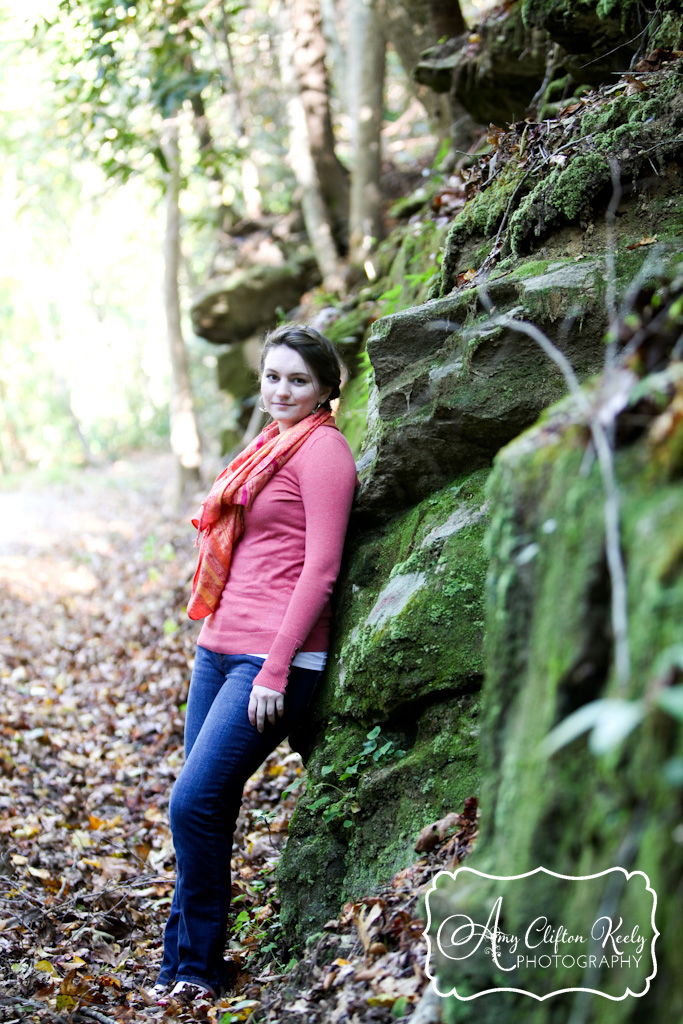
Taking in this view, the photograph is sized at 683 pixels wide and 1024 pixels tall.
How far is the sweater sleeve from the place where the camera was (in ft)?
10.8

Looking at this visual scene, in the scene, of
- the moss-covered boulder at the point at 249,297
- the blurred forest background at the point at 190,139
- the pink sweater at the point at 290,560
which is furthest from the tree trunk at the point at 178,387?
the pink sweater at the point at 290,560

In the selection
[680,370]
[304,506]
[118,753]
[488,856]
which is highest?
[680,370]

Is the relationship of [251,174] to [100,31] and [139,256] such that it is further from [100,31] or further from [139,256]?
[139,256]

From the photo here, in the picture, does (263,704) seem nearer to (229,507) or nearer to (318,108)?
(229,507)

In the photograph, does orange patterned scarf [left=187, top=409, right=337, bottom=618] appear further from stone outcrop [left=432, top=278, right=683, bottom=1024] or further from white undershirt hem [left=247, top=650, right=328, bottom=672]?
stone outcrop [left=432, top=278, right=683, bottom=1024]

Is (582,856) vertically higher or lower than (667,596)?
lower

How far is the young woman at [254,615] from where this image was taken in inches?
129

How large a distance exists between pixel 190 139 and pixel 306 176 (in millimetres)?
5218

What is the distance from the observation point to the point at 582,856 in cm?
152

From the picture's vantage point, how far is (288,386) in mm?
3684

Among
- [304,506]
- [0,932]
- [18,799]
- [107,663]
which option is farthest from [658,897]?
[107,663]

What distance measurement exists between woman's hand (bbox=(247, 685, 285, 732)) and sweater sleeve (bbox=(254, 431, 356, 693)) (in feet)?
0.08

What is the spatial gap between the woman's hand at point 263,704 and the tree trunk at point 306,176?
729cm

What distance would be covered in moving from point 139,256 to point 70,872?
24.0 metres
